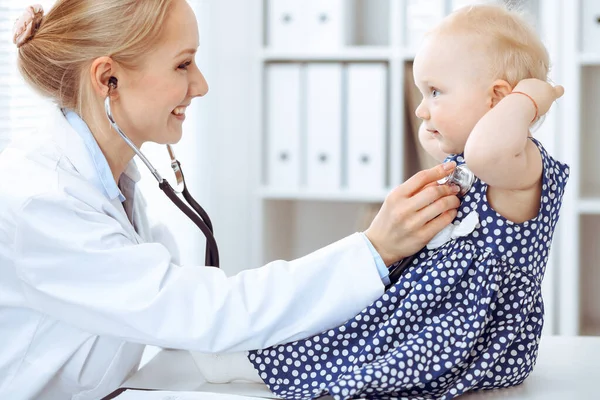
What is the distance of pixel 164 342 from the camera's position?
1068mm

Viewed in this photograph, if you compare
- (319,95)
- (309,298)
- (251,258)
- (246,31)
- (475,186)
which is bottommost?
(251,258)

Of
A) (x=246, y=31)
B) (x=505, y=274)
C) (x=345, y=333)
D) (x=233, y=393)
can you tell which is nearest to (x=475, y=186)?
(x=505, y=274)

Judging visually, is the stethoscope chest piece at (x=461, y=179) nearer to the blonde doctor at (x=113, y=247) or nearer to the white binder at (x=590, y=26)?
the blonde doctor at (x=113, y=247)

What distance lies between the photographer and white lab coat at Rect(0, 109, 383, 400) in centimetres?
106

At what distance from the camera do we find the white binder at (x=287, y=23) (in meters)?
2.41

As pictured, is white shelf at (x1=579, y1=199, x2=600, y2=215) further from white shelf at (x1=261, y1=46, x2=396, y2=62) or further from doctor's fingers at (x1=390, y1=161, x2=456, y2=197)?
doctor's fingers at (x1=390, y1=161, x2=456, y2=197)

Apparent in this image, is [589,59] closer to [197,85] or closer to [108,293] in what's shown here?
[197,85]

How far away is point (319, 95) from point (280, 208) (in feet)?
1.49

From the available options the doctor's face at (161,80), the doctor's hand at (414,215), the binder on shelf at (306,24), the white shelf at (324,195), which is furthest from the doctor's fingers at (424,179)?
the binder on shelf at (306,24)

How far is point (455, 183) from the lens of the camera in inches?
42.8

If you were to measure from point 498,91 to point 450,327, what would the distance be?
337mm

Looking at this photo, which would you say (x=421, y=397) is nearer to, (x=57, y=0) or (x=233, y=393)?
(x=233, y=393)

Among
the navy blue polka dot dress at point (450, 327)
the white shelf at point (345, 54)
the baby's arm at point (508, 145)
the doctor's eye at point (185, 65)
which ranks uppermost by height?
the white shelf at point (345, 54)

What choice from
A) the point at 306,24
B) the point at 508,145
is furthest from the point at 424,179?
the point at 306,24
